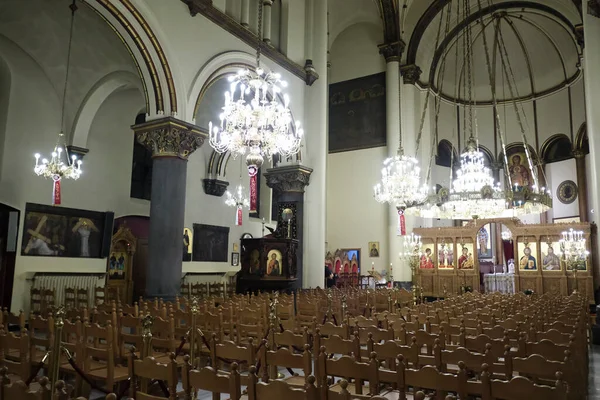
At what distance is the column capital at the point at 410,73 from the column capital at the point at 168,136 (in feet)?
44.3

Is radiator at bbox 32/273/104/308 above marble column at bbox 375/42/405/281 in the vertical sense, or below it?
below

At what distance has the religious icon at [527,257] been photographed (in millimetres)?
20078

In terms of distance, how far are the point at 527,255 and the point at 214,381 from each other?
19.9m

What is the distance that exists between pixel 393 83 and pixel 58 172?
14741 mm

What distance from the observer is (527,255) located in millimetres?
20266

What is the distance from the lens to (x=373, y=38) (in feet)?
74.1

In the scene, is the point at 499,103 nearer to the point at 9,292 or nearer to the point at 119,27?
the point at 119,27

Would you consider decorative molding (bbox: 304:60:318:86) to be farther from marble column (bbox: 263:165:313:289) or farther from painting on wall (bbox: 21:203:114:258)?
painting on wall (bbox: 21:203:114:258)

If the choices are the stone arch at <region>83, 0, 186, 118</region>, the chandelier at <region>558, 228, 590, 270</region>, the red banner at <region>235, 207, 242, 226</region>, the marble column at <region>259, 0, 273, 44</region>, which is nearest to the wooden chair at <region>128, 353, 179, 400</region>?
the stone arch at <region>83, 0, 186, 118</region>

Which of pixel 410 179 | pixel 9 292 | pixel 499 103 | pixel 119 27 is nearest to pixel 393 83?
pixel 410 179

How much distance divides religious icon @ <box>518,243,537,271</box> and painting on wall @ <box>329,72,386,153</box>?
24.5ft

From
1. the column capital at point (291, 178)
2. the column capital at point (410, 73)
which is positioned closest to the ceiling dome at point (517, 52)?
the column capital at point (410, 73)

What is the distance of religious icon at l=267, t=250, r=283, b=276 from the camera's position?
1424 centimetres

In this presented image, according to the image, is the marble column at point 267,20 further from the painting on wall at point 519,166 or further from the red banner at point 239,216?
the painting on wall at point 519,166
